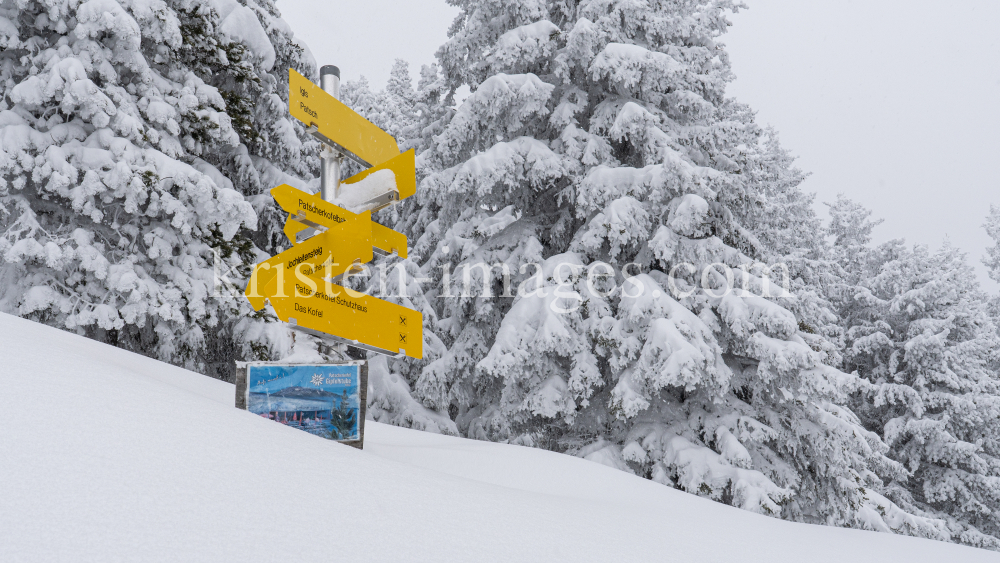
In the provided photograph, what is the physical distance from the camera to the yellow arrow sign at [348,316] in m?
3.58

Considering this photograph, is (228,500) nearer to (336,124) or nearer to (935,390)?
(336,124)

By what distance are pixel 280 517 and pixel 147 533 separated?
1.28ft

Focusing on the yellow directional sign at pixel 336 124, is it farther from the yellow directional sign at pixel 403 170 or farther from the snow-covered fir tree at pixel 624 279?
the snow-covered fir tree at pixel 624 279

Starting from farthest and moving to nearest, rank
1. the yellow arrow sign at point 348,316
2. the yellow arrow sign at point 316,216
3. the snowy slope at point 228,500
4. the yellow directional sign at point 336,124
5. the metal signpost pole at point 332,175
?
the metal signpost pole at point 332,175
the yellow directional sign at point 336,124
the yellow arrow sign at point 316,216
the yellow arrow sign at point 348,316
the snowy slope at point 228,500

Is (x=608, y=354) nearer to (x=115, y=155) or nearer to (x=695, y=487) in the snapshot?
(x=695, y=487)

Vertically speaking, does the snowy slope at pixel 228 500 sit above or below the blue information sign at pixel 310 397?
below

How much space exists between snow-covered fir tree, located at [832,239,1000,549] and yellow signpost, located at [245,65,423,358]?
56.7 ft

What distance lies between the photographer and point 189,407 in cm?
264

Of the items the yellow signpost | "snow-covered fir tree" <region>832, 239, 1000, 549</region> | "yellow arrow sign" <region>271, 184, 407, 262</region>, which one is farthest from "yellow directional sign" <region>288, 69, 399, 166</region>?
"snow-covered fir tree" <region>832, 239, 1000, 549</region>

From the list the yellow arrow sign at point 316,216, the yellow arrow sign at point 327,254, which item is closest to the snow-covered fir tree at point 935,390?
the yellow arrow sign at point 316,216

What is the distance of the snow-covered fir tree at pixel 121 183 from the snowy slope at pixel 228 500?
4548 millimetres

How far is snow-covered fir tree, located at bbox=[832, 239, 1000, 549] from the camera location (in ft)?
56.2

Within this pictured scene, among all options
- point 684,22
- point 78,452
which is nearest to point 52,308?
point 78,452

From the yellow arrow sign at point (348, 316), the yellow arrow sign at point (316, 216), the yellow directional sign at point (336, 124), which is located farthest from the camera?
the yellow directional sign at point (336, 124)
